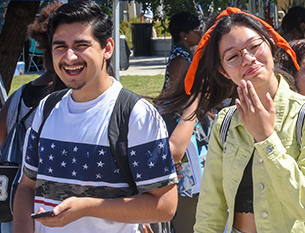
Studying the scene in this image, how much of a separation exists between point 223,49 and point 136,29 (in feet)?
64.0

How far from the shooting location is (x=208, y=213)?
2.28 meters

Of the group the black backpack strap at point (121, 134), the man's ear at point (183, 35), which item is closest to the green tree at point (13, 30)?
the man's ear at point (183, 35)

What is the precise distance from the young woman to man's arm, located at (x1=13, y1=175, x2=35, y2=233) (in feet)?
2.48

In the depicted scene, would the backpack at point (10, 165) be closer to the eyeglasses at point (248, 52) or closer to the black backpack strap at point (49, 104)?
the black backpack strap at point (49, 104)

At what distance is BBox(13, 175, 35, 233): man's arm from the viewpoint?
2.43 meters

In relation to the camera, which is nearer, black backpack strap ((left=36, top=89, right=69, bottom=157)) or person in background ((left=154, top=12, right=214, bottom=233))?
black backpack strap ((left=36, top=89, right=69, bottom=157))

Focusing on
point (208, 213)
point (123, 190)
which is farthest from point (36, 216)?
point (208, 213)

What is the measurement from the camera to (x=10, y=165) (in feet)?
11.2

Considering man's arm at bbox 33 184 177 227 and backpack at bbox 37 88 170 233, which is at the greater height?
backpack at bbox 37 88 170 233

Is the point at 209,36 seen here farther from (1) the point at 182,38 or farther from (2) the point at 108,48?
(1) the point at 182,38

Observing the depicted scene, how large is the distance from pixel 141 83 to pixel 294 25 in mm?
7646

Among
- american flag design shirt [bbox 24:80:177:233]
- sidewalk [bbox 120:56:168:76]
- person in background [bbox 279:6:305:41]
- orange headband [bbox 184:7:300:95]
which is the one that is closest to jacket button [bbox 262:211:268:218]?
american flag design shirt [bbox 24:80:177:233]

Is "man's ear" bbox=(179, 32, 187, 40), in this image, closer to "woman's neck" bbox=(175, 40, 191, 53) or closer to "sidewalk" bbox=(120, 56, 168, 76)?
"woman's neck" bbox=(175, 40, 191, 53)

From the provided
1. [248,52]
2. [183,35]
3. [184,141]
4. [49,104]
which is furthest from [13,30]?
[248,52]
